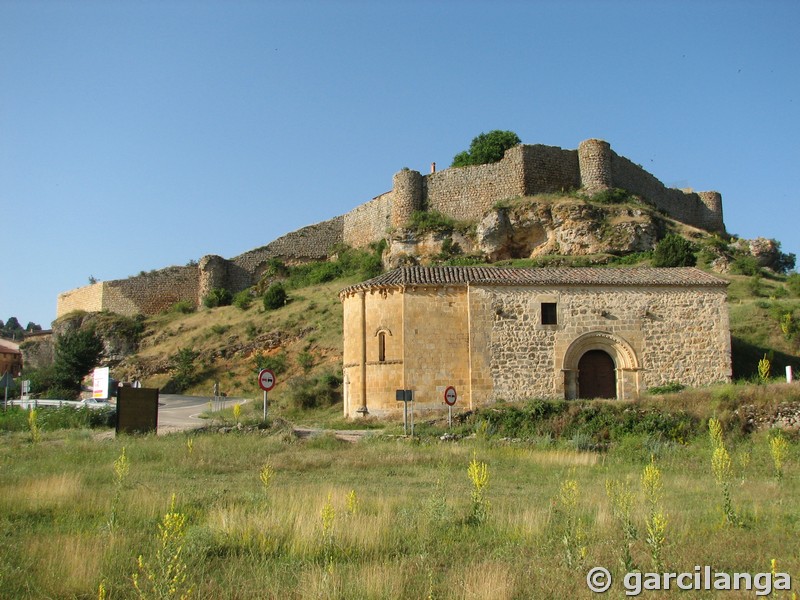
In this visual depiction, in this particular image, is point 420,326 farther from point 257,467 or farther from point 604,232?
point 604,232

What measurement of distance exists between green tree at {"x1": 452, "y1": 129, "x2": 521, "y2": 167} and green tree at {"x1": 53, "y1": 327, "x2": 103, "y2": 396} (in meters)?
26.0

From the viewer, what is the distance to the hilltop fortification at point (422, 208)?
43531 millimetres

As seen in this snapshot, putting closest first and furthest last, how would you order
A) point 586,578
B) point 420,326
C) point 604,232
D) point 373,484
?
point 586,578
point 373,484
point 420,326
point 604,232

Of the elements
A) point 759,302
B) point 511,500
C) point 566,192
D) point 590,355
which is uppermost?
point 566,192

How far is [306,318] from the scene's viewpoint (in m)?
41.2

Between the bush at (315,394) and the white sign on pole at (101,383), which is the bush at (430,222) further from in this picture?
the white sign on pole at (101,383)

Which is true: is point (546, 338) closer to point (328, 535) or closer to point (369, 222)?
point (328, 535)

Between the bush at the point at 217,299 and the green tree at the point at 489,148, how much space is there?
1852cm

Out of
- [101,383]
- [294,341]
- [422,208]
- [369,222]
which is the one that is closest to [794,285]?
[422,208]

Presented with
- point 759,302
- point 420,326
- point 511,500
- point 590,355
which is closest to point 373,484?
point 511,500

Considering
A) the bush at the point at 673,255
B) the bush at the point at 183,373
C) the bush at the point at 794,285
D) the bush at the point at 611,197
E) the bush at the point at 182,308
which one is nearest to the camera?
the bush at the point at 673,255

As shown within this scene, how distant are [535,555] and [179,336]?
40374mm

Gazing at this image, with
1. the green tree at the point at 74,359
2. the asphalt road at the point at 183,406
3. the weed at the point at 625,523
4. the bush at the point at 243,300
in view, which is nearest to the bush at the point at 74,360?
the green tree at the point at 74,359

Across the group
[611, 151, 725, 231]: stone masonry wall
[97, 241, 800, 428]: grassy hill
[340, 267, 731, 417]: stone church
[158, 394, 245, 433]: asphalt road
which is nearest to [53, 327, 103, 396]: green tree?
[97, 241, 800, 428]: grassy hill
